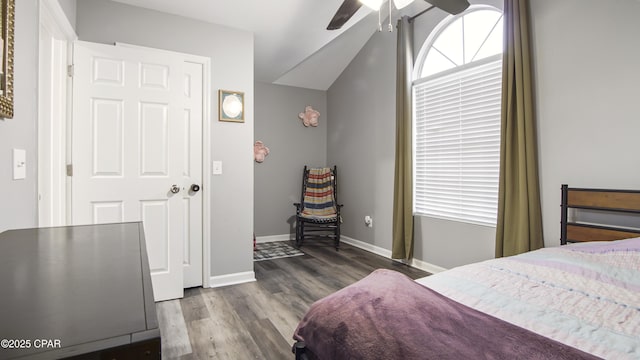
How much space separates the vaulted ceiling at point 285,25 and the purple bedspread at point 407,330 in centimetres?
241

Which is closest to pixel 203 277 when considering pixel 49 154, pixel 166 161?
pixel 166 161

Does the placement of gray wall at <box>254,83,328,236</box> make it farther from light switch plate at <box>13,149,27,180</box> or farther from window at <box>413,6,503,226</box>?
light switch plate at <box>13,149,27,180</box>

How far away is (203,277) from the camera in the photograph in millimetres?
2771

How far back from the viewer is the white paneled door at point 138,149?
90.7 inches

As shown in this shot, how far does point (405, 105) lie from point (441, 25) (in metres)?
0.82

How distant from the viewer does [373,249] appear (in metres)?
4.02

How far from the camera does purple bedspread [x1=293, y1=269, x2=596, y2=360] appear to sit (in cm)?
79

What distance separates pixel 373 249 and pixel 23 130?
3.48 m

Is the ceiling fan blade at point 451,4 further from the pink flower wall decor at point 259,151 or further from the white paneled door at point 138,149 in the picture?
the pink flower wall decor at point 259,151

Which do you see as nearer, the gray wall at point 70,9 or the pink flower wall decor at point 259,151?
the gray wall at point 70,9

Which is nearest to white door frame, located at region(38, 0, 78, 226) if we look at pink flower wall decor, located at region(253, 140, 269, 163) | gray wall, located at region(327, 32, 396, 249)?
pink flower wall decor, located at region(253, 140, 269, 163)

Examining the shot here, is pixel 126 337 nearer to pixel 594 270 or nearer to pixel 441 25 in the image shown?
pixel 594 270

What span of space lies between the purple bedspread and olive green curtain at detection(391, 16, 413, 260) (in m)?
2.28

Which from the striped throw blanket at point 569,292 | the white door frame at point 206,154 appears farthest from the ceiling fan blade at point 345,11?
the striped throw blanket at point 569,292
